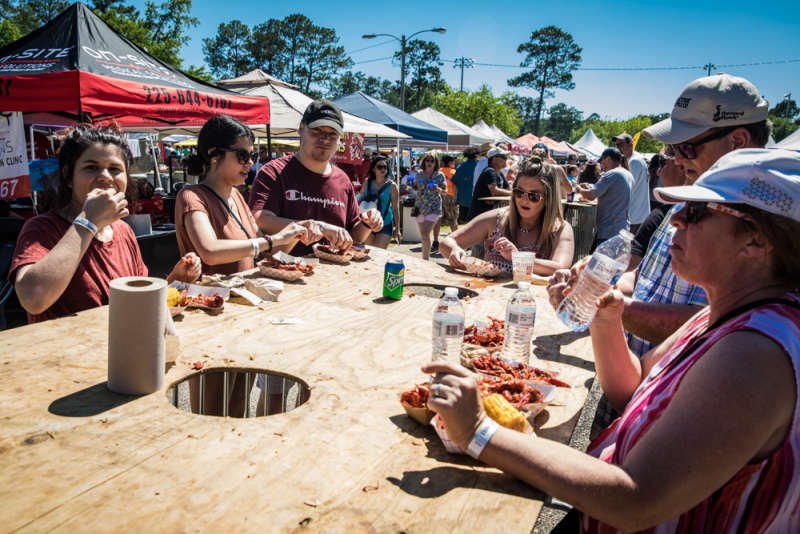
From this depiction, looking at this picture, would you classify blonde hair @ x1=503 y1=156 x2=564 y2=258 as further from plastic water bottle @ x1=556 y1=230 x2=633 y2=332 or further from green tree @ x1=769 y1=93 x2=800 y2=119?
green tree @ x1=769 y1=93 x2=800 y2=119

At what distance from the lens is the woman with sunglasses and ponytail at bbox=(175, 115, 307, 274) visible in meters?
3.19

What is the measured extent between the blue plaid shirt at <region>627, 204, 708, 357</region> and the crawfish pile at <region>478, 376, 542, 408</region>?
2.74 ft

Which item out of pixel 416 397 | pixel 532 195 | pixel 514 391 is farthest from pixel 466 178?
pixel 416 397

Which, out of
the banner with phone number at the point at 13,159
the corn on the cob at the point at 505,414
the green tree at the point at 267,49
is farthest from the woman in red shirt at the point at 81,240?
the green tree at the point at 267,49

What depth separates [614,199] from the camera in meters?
7.52

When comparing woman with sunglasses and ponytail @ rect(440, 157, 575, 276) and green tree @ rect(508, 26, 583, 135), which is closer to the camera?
woman with sunglasses and ponytail @ rect(440, 157, 575, 276)

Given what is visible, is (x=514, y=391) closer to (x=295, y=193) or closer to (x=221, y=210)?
(x=221, y=210)

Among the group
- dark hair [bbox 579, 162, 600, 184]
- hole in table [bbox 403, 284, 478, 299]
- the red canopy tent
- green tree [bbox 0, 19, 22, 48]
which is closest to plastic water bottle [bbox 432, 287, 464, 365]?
hole in table [bbox 403, 284, 478, 299]

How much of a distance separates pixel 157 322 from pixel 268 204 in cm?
255

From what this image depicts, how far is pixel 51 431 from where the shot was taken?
1436 mm

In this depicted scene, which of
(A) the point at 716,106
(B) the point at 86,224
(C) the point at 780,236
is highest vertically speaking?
(A) the point at 716,106

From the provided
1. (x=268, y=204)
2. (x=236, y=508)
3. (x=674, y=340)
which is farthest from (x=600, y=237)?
(x=236, y=508)

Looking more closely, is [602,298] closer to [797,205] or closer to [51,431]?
[797,205]

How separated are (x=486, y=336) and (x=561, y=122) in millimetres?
135934
